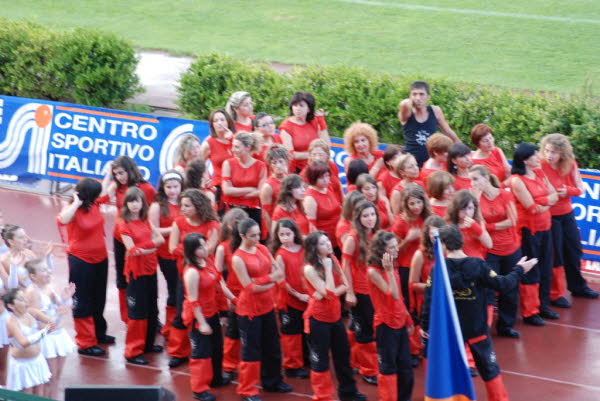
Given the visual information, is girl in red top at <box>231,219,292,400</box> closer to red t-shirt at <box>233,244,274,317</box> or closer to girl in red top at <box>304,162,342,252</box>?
red t-shirt at <box>233,244,274,317</box>

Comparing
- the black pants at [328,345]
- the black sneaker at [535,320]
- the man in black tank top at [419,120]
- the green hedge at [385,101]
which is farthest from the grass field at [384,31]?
the black pants at [328,345]

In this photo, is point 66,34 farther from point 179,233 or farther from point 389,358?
point 389,358

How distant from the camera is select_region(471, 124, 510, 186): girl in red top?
1110 centimetres

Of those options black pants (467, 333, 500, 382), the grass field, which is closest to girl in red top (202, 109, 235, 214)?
black pants (467, 333, 500, 382)

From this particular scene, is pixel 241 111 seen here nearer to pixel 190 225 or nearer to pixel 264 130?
pixel 264 130

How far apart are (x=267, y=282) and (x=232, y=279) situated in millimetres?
682

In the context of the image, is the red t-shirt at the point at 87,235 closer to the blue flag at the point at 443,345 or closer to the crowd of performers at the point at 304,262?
the crowd of performers at the point at 304,262

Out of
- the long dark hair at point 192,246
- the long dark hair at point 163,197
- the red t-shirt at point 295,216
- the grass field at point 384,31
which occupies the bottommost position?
the long dark hair at point 192,246

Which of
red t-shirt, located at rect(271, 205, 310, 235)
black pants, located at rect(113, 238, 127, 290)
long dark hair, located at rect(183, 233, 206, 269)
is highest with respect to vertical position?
red t-shirt, located at rect(271, 205, 310, 235)

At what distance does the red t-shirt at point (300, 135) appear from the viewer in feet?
39.9

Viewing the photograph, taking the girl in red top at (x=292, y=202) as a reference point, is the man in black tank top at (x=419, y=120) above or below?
above

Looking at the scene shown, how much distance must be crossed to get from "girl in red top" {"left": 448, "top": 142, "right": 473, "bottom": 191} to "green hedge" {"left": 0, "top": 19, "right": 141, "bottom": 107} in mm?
8088

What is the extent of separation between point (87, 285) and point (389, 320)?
10.3 ft

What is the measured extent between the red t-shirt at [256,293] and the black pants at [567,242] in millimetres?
3643
